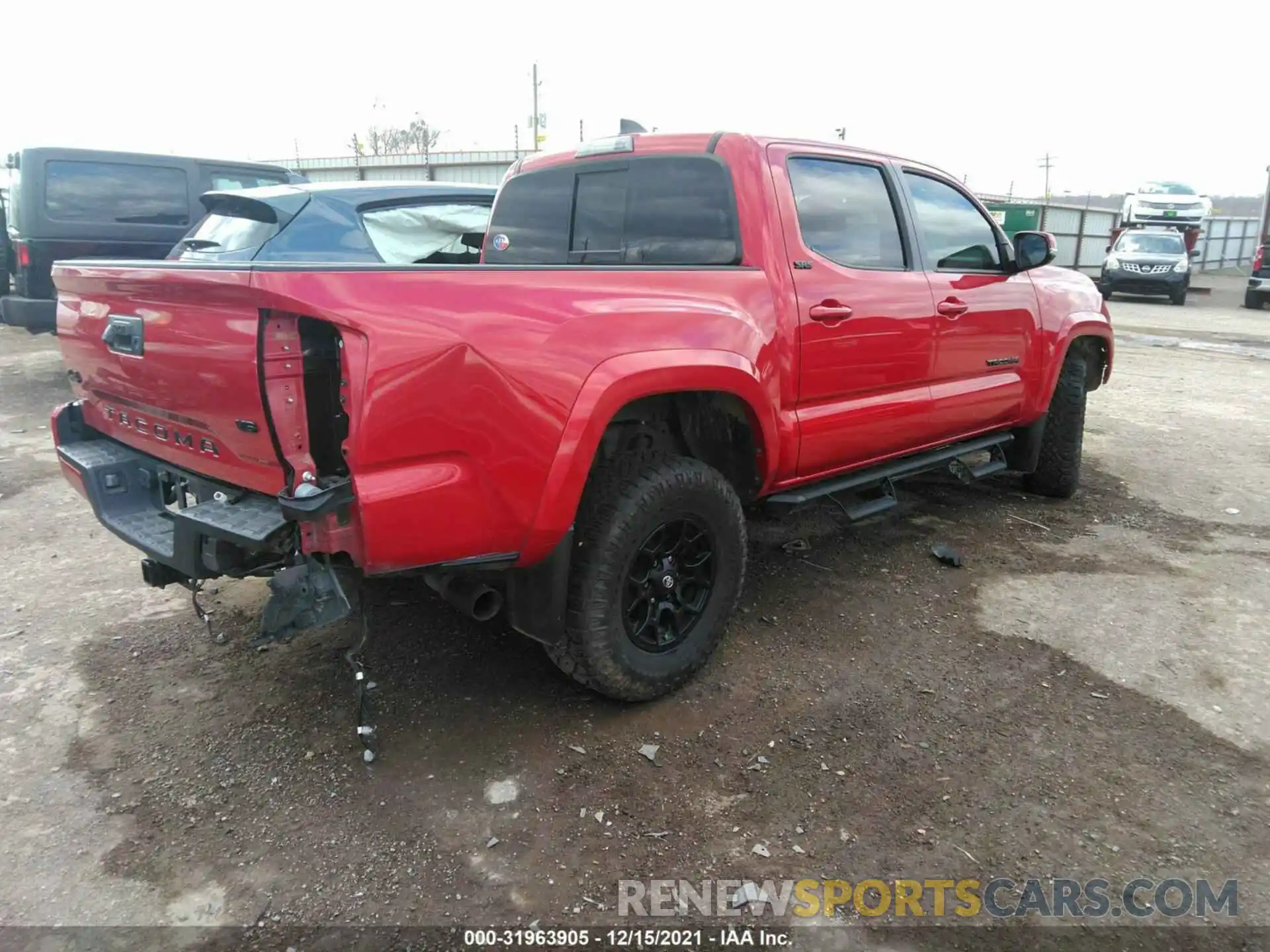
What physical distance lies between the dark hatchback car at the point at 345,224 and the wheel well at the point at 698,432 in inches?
101

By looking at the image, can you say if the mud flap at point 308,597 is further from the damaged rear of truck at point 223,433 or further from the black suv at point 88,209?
the black suv at point 88,209

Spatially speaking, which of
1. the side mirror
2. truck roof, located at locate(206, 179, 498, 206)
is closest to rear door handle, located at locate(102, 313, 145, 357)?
truck roof, located at locate(206, 179, 498, 206)

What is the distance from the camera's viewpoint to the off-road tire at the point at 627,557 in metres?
2.75

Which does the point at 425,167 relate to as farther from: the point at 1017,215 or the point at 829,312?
the point at 829,312

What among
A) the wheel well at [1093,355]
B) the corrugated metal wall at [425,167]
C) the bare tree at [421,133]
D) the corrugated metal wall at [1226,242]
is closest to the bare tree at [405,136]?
the bare tree at [421,133]

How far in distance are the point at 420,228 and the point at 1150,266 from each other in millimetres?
19800

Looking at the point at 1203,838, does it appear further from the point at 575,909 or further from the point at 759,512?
the point at 759,512

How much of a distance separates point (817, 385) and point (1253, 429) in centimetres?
598

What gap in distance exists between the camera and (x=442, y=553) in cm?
240

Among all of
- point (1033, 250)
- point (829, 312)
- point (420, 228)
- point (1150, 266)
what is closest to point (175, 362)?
point (829, 312)

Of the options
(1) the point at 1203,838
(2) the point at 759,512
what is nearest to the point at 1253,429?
(2) the point at 759,512

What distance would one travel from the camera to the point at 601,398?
8.46 ft

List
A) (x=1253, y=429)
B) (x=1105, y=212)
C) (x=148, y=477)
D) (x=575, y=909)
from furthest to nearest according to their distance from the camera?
(x=1105, y=212) → (x=1253, y=429) → (x=148, y=477) → (x=575, y=909)

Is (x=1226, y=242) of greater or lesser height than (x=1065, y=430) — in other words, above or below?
above
